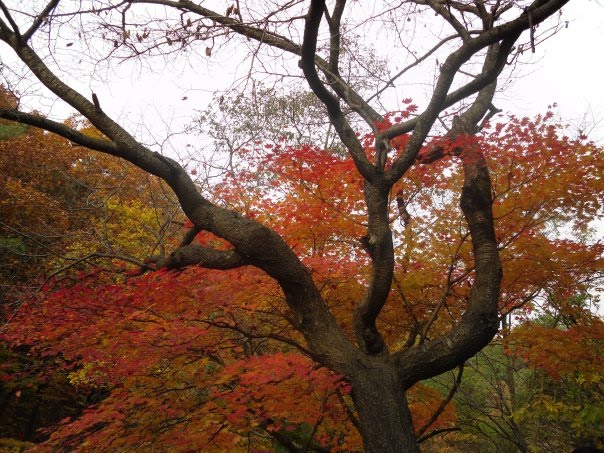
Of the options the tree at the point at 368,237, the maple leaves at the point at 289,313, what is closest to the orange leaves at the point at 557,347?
the maple leaves at the point at 289,313

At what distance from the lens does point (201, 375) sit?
21.0ft

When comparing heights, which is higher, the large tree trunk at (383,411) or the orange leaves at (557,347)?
the orange leaves at (557,347)

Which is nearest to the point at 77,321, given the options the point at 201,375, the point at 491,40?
the point at 201,375

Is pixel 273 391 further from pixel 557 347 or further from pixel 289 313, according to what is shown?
pixel 557 347

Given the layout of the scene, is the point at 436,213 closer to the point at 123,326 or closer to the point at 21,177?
the point at 123,326

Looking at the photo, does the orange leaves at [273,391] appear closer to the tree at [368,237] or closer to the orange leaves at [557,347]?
the tree at [368,237]

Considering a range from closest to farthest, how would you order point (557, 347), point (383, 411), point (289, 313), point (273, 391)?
1. point (383, 411)
2. point (273, 391)
3. point (289, 313)
4. point (557, 347)

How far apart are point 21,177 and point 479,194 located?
1707cm

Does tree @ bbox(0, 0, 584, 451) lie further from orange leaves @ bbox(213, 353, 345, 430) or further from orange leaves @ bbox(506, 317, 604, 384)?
orange leaves @ bbox(506, 317, 604, 384)

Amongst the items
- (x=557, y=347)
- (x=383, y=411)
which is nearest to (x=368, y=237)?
(x=383, y=411)

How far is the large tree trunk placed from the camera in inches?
148

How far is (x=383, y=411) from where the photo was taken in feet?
12.6

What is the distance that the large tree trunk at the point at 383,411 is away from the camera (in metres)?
3.77

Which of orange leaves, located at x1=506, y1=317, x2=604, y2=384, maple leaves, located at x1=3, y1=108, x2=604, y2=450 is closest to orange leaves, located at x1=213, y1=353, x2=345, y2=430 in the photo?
maple leaves, located at x1=3, y1=108, x2=604, y2=450
